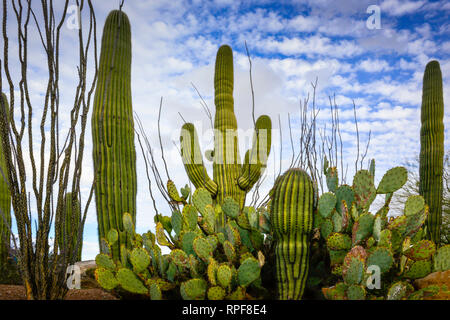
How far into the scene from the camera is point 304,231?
1.79 metres

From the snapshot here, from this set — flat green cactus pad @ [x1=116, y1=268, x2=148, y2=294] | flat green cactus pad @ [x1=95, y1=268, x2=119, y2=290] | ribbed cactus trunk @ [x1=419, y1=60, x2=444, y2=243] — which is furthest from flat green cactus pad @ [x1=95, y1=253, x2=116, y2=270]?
ribbed cactus trunk @ [x1=419, y1=60, x2=444, y2=243]

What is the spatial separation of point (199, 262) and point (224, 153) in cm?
320

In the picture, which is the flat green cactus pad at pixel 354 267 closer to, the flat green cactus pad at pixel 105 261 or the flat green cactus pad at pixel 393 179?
the flat green cactus pad at pixel 393 179

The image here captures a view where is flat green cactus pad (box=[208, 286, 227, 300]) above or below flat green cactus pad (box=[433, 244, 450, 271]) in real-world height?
below

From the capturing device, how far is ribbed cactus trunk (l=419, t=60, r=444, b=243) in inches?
257

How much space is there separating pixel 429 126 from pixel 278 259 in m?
6.30

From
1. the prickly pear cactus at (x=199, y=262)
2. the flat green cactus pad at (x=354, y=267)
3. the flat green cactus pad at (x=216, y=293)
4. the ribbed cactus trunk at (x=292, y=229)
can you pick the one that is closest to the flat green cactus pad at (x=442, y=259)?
the flat green cactus pad at (x=354, y=267)

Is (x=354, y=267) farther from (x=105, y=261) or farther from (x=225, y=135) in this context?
(x=225, y=135)

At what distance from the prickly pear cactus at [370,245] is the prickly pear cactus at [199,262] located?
399 mm

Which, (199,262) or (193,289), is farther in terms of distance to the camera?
(199,262)

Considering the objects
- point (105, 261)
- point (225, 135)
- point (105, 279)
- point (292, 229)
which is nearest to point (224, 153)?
point (225, 135)

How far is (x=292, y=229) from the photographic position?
1.77 meters

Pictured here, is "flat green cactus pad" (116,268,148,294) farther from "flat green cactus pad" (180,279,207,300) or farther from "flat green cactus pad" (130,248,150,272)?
"flat green cactus pad" (180,279,207,300)

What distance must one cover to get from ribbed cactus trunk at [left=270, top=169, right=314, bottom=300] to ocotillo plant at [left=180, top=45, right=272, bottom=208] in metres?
2.98
